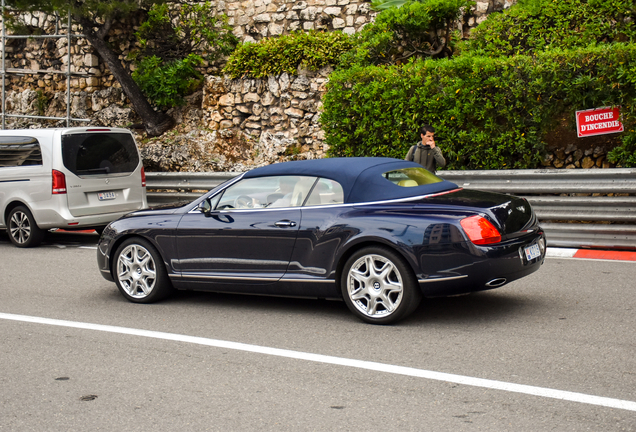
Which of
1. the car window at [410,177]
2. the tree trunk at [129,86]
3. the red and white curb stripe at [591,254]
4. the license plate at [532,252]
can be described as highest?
the tree trunk at [129,86]

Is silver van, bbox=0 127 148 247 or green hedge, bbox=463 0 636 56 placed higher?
green hedge, bbox=463 0 636 56

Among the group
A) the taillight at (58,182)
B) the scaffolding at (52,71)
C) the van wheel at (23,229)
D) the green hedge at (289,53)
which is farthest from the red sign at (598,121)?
the scaffolding at (52,71)

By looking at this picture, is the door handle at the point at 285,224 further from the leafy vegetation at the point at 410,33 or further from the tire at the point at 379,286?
the leafy vegetation at the point at 410,33

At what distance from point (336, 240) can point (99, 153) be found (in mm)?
6432

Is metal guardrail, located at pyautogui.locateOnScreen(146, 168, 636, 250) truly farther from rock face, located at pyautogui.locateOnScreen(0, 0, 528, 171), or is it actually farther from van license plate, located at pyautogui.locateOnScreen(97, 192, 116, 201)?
rock face, located at pyautogui.locateOnScreen(0, 0, 528, 171)

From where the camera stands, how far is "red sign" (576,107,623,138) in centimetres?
1052

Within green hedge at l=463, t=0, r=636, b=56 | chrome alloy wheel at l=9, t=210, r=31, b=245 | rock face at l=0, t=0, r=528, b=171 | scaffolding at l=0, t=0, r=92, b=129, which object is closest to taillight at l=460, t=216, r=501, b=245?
green hedge at l=463, t=0, r=636, b=56

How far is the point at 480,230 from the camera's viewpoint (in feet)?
18.1

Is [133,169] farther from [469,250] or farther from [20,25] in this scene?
[20,25]

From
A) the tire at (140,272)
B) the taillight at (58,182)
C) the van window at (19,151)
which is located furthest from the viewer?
the van window at (19,151)

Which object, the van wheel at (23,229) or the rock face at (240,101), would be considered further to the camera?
the rock face at (240,101)

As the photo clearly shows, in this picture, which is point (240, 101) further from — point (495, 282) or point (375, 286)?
point (495, 282)

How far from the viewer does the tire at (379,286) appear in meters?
5.63

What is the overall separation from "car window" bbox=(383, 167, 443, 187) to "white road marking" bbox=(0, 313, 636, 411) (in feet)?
6.28
